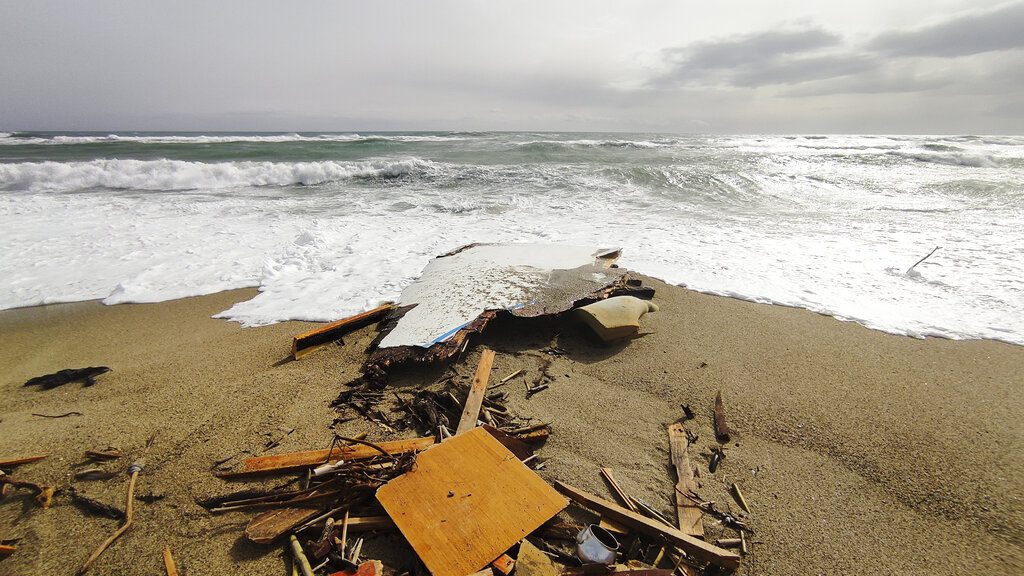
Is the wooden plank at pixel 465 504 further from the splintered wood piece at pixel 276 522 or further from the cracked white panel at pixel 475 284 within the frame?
the cracked white panel at pixel 475 284

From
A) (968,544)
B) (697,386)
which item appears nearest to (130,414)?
(697,386)

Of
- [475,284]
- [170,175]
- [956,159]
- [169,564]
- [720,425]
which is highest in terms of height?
[956,159]

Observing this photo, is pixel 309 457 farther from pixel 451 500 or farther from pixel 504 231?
pixel 504 231

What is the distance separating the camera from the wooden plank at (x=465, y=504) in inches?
77.9

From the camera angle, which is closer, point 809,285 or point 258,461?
point 258,461

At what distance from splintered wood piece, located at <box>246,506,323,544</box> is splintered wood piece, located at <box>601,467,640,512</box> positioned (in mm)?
1733

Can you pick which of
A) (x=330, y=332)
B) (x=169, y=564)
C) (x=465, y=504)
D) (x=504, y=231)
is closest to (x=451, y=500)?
(x=465, y=504)

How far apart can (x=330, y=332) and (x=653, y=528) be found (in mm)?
3480

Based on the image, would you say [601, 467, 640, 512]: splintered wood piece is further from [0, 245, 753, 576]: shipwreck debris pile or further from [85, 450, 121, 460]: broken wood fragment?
[85, 450, 121, 460]: broken wood fragment

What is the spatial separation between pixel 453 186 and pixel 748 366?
467 inches

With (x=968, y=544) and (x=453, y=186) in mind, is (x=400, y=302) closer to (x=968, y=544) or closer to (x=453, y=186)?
(x=968, y=544)

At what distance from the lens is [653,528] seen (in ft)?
7.23

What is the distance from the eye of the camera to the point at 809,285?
570 centimetres

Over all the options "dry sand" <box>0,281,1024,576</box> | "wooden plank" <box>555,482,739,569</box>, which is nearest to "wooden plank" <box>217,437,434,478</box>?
"dry sand" <box>0,281,1024,576</box>
